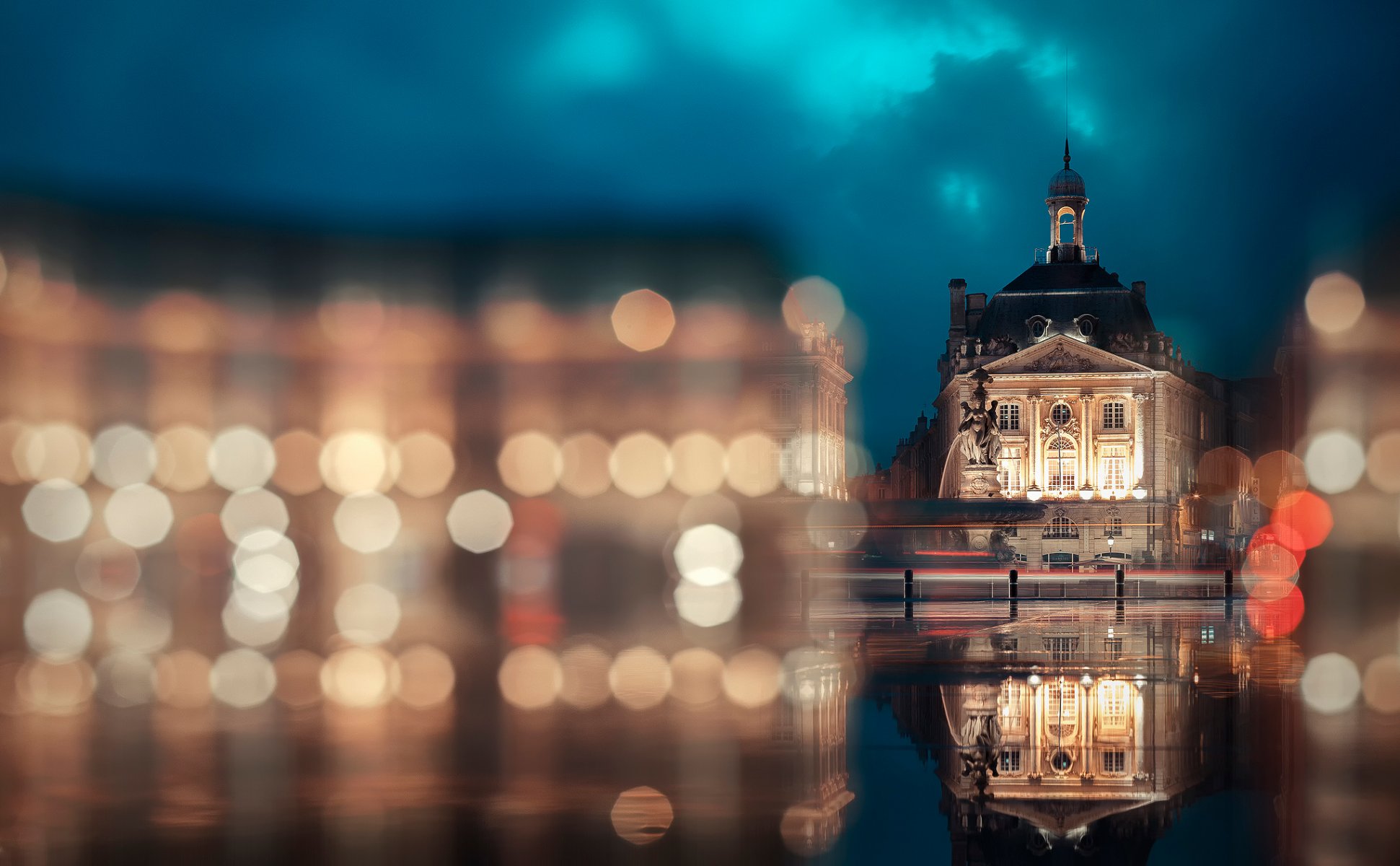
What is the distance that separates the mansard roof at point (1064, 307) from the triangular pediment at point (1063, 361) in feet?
8.15

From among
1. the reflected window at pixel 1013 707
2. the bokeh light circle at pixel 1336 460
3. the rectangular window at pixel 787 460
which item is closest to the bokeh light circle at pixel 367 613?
the reflected window at pixel 1013 707

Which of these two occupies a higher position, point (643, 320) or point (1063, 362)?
point (1063, 362)

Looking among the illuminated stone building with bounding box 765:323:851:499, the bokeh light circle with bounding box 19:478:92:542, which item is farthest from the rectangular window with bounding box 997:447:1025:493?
the bokeh light circle with bounding box 19:478:92:542

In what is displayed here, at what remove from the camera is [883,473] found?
178000 millimetres

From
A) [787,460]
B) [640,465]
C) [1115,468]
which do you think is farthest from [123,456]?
[1115,468]

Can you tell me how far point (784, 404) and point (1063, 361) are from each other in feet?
59.7

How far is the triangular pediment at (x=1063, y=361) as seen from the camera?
98.8 m

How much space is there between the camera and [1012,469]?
328 feet

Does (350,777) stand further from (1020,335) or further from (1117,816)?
(1020,335)

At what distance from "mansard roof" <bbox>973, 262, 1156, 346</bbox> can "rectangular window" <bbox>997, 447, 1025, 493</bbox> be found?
7490mm

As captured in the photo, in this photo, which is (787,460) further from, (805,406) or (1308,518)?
(1308,518)

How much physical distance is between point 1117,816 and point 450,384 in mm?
44522

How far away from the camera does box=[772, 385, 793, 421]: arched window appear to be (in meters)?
95.8

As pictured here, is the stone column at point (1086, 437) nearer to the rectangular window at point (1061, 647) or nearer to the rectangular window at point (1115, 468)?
the rectangular window at point (1115, 468)
